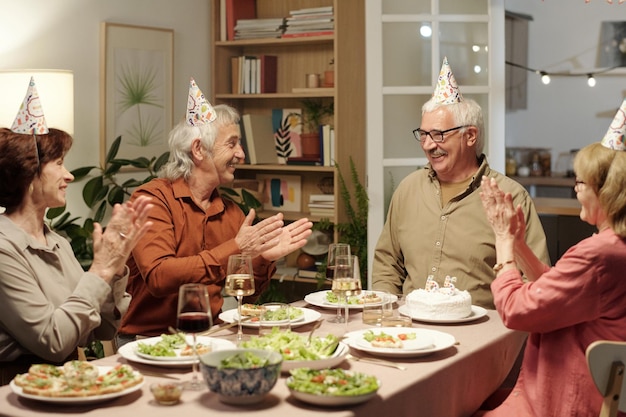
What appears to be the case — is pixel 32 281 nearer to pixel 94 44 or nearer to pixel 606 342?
pixel 606 342

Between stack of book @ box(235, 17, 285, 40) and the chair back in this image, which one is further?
stack of book @ box(235, 17, 285, 40)

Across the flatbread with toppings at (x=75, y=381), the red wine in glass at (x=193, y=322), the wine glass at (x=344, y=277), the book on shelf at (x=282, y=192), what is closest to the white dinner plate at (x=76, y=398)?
the flatbread with toppings at (x=75, y=381)

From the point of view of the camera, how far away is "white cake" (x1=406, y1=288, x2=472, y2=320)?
276cm

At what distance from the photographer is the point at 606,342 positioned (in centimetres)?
217

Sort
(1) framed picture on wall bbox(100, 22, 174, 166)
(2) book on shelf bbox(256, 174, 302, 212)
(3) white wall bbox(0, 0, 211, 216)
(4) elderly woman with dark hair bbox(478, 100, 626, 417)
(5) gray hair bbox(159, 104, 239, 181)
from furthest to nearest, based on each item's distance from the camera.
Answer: (2) book on shelf bbox(256, 174, 302, 212), (1) framed picture on wall bbox(100, 22, 174, 166), (3) white wall bbox(0, 0, 211, 216), (5) gray hair bbox(159, 104, 239, 181), (4) elderly woman with dark hair bbox(478, 100, 626, 417)

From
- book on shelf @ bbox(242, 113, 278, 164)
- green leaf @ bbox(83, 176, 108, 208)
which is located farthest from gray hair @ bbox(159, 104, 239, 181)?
book on shelf @ bbox(242, 113, 278, 164)

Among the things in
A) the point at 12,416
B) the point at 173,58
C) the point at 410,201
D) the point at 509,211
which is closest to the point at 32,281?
the point at 12,416

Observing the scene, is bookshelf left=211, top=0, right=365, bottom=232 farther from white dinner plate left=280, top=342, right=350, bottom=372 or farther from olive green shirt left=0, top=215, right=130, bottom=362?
white dinner plate left=280, top=342, right=350, bottom=372

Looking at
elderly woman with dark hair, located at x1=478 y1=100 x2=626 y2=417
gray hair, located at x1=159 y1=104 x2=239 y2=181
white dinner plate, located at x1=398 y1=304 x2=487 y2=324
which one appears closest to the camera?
elderly woman with dark hair, located at x1=478 y1=100 x2=626 y2=417

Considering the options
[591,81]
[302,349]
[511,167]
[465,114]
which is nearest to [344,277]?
[302,349]

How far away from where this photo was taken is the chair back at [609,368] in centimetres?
217

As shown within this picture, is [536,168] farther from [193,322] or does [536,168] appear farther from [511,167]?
[193,322]

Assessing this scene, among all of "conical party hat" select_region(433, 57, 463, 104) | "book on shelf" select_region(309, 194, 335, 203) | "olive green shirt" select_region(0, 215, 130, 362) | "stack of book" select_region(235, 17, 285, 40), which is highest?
"stack of book" select_region(235, 17, 285, 40)

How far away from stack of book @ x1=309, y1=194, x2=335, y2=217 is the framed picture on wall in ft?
2.98
